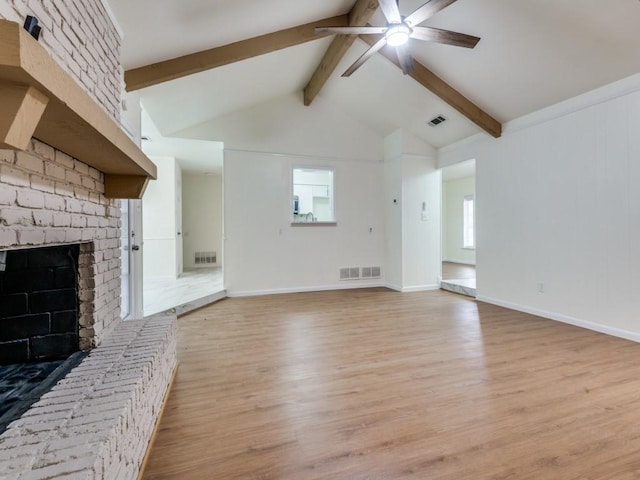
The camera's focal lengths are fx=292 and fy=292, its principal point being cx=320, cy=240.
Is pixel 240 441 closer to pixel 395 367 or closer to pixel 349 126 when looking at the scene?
pixel 395 367

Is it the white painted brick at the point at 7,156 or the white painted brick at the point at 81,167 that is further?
the white painted brick at the point at 81,167

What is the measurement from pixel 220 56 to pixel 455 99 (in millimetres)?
3085

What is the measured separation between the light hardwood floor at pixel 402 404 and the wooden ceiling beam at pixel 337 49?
11.2ft

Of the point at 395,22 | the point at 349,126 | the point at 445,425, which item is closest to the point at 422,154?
the point at 349,126

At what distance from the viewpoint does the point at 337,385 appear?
2055 mm

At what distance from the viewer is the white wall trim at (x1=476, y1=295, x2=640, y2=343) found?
114 inches

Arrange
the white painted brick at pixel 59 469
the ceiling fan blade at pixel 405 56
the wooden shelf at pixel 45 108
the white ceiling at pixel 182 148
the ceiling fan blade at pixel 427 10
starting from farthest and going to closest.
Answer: the white ceiling at pixel 182 148 → the ceiling fan blade at pixel 405 56 → the ceiling fan blade at pixel 427 10 → the white painted brick at pixel 59 469 → the wooden shelf at pixel 45 108

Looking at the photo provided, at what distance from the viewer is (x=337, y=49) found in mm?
3732

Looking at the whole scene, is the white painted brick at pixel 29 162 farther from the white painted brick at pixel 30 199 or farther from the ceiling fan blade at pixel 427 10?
the ceiling fan blade at pixel 427 10

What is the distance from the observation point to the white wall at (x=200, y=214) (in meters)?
7.28

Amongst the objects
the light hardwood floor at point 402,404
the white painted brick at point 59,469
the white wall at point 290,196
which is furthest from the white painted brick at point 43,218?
the white wall at point 290,196

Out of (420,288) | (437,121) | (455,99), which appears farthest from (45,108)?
(420,288)

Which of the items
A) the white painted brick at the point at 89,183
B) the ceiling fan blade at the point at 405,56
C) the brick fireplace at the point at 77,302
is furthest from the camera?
the ceiling fan blade at the point at 405,56

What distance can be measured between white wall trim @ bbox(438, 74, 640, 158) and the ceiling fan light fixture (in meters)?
2.23
